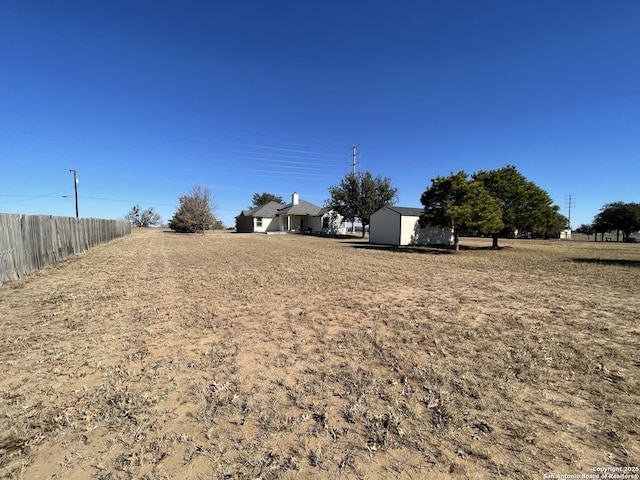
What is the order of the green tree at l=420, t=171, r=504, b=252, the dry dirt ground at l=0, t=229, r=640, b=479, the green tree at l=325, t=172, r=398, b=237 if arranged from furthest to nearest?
the green tree at l=325, t=172, r=398, b=237, the green tree at l=420, t=171, r=504, b=252, the dry dirt ground at l=0, t=229, r=640, b=479

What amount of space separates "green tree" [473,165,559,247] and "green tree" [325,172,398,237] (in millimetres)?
15184

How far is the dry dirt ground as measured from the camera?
2.05 metres

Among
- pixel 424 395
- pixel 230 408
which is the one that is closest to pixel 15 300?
pixel 230 408

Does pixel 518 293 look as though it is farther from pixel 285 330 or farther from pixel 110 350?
pixel 110 350

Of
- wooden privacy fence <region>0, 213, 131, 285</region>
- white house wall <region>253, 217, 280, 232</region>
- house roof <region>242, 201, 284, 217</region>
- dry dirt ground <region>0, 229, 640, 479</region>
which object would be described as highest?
house roof <region>242, 201, 284, 217</region>

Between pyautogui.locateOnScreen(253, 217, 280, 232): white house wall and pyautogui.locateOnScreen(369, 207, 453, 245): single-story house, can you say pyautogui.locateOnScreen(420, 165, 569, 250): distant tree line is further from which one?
pyautogui.locateOnScreen(253, 217, 280, 232): white house wall

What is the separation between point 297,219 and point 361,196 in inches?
440

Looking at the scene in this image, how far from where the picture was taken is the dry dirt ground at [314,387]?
2049 mm

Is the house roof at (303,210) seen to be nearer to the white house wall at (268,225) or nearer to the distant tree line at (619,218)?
the white house wall at (268,225)

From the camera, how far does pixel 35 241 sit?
936cm

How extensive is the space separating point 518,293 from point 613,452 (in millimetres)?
5660

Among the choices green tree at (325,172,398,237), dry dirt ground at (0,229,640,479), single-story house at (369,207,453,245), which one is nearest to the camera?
→ dry dirt ground at (0,229,640,479)

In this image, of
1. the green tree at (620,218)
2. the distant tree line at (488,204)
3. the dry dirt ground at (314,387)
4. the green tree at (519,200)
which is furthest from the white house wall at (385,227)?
the green tree at (620,218)

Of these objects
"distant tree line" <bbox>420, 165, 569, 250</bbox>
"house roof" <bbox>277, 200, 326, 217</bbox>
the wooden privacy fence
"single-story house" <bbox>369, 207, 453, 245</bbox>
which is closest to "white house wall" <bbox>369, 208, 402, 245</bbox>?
"single-story house" <bbox>369, 207, 453, 245</bbox>
